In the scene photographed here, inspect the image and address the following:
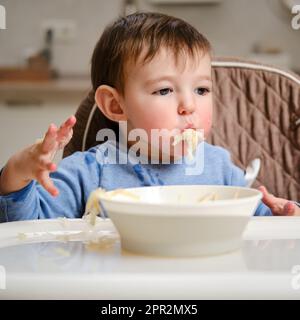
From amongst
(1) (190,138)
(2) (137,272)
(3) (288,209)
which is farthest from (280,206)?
(2) (137,272)

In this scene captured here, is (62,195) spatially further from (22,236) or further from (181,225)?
(181,225)

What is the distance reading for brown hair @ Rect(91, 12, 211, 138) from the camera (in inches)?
50.7

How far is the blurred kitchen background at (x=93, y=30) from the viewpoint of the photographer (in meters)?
3.68

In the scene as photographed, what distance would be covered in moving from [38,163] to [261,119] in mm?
776

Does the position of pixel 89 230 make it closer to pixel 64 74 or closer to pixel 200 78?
pixel 200 78

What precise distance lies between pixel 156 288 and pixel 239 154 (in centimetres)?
97

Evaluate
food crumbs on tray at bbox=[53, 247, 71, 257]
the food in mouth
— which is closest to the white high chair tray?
food crumbs on tray at bbox=[53, 247, 71, 257]

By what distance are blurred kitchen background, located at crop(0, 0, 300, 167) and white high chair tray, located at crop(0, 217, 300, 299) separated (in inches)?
112

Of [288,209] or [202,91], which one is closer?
[288,209]

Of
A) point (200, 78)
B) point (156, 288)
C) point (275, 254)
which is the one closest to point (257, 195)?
point (275, 254)

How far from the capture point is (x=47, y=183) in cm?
95

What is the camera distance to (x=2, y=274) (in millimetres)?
679

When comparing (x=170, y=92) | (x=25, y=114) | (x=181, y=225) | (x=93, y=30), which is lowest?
(x=25, y=114)

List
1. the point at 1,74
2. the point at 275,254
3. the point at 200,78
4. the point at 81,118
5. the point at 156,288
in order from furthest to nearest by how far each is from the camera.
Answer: the point at 1,74 < the point at 81,118 < the point at 200,78 < the point at 275,254 < the point at 156,288
